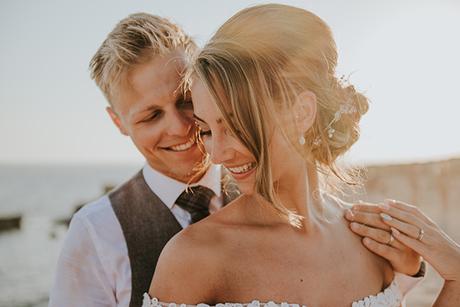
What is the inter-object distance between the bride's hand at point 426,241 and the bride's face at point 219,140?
2.79 ft

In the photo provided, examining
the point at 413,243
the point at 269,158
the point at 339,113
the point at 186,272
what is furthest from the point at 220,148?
the point at 413,243

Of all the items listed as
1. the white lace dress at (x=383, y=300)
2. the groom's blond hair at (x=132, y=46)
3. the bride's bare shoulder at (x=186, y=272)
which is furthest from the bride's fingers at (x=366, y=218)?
the groom's blond hair at (x=132, y=46)

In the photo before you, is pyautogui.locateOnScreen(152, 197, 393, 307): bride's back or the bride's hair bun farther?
the bride's hair bun

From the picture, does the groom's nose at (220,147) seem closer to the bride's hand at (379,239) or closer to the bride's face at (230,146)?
the bride's face at (230,146)

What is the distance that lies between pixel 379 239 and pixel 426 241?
22 centimetres

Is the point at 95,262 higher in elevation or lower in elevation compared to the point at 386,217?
lower

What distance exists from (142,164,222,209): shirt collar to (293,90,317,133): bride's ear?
3.18 feet

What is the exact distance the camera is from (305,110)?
2.49 meters

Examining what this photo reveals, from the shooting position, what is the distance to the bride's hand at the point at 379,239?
2.84 m

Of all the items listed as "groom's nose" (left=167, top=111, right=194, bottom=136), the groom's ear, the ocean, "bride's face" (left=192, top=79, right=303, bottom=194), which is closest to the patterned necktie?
"groom's nose" (left=167, top=111, right=194, bottom=136)

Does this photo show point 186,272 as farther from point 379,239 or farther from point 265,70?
point 379,239

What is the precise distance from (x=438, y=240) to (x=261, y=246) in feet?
3.02

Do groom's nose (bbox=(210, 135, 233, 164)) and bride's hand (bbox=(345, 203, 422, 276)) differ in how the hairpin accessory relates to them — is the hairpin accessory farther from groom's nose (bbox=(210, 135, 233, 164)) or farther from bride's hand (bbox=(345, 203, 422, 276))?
groom's nose (bbox=(210, 135, 233, 164))

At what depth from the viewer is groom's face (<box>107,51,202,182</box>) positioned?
9.96ft
